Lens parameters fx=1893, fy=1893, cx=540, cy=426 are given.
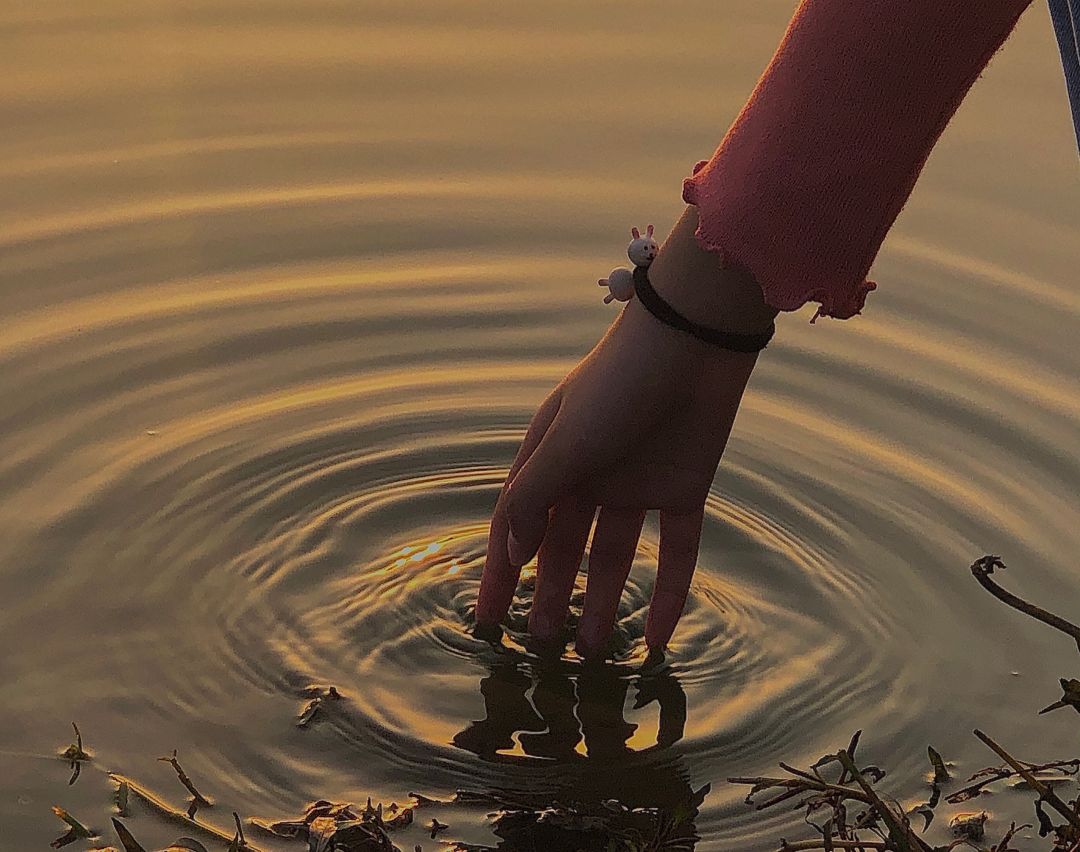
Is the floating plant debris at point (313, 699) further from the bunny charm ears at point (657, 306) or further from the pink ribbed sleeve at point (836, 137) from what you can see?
the pink ribbed sleeve at point (836, 137)

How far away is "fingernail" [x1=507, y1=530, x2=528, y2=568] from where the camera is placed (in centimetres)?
237

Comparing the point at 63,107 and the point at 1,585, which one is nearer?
the point at 1,585

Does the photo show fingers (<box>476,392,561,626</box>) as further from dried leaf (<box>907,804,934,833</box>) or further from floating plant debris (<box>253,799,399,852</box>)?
dried leaf (<box>907,804,934,833</box>)

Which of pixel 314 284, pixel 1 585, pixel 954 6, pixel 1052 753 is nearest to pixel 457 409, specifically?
pixel 314 284

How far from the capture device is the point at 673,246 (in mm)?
2258

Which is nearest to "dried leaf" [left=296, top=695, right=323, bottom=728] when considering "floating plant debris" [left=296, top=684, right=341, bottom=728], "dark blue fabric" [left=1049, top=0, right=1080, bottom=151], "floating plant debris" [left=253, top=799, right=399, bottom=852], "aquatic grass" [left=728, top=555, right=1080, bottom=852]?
"floating plant debris" [left=296, top=684, right=341, bottom=728]

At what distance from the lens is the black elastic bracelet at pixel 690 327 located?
2.23 m

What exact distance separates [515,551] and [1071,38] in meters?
0.93

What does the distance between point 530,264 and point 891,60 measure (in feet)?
5.51

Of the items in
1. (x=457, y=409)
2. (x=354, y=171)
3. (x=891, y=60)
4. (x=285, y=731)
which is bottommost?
(x=285, y=731)

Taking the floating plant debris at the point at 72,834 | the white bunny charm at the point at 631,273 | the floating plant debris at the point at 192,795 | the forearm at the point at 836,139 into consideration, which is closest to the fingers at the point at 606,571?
the white bunny charm at the point at 631,273

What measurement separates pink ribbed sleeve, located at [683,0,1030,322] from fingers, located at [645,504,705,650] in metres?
0.38

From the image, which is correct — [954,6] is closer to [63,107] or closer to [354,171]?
[354,171]

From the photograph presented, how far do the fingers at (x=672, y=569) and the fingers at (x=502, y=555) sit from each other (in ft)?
0.62
